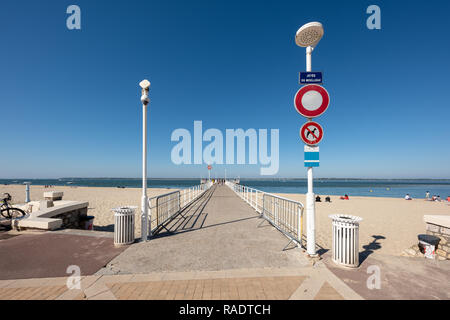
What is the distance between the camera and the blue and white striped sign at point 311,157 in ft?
13.3

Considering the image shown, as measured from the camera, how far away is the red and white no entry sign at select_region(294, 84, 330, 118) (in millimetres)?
4094

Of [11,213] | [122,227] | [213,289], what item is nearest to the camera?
[213,289]

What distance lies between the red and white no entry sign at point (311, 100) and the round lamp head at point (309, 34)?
104 centimetres

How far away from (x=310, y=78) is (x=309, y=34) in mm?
951

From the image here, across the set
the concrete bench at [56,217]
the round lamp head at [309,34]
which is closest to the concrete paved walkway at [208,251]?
the concrete bench at [56,217]

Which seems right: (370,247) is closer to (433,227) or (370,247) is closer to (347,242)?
(433,227)

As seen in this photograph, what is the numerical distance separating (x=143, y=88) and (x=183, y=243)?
4.65m

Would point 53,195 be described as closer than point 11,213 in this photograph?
No


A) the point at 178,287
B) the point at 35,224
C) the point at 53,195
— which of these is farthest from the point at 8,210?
the point at 178,287

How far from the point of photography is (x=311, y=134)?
162 inches

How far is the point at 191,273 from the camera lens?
3.33 m
